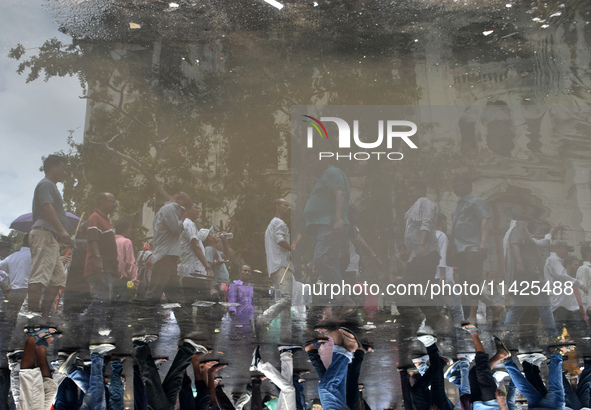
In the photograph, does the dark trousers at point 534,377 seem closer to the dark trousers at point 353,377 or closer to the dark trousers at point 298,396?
the dark trousers at point 353,377

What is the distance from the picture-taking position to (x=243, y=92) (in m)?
5.26

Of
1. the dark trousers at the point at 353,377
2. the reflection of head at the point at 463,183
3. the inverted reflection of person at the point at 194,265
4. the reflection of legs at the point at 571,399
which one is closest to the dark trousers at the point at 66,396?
the inverted reflection of person at the point at 194,265

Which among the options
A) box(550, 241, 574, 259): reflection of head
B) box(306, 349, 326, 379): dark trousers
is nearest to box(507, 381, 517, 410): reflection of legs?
box(306, 349, 326, 379): dark trousers

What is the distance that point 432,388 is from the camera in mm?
7168

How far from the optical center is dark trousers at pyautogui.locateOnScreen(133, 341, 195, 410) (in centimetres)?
647

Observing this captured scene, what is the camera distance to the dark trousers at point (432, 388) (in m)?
7.05

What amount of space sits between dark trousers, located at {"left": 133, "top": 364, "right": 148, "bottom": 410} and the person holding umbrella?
76.6 inches

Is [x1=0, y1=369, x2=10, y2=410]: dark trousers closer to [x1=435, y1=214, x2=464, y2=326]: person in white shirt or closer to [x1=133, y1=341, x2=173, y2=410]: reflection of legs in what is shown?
[x1=133, y1=341, x2=173, y2=410]: reflection of legs

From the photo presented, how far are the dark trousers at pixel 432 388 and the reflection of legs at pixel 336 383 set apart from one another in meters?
1.21

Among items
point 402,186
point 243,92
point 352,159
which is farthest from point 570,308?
point 243,92

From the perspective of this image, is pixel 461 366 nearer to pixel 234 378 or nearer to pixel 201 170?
pixel 234 378

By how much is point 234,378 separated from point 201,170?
181 inches

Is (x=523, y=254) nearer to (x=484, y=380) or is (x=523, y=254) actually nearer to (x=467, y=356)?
(x=484, y=380)

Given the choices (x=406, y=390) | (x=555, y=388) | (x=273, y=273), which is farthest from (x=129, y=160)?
Answer: (x=555, y=388)
